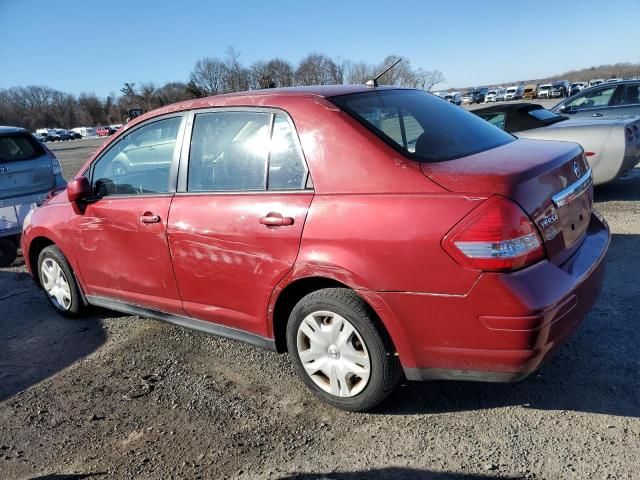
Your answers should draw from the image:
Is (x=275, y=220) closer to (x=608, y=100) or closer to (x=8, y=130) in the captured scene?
(x=8, y=130)

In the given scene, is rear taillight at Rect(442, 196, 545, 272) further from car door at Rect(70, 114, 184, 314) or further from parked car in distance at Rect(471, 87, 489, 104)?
parked car in distance at Rect(471, 87, 489, 104)

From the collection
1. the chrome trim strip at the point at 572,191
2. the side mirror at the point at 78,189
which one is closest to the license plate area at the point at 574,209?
the chrome trim strip at the point at 572,191

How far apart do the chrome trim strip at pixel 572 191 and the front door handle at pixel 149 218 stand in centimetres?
234

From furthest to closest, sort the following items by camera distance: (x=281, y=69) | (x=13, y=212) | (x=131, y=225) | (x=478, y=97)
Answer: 1. (x=478, y=97)
2. (x=281, y=69)
3. (x=13, y=212)
4. (x=131, y=225)

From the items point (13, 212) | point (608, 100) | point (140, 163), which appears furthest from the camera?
point (608, 100)

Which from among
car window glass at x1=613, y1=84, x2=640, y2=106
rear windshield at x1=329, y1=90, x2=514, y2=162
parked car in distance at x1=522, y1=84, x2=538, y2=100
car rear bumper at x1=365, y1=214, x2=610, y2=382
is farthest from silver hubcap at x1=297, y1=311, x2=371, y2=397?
parked car in distance at x1=522, y1=84, x2=538, y2=100

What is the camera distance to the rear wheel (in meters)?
4.50

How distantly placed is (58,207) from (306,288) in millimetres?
2582

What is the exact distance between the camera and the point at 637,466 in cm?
231

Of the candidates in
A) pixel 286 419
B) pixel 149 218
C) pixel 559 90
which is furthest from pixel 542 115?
pixel 559 90

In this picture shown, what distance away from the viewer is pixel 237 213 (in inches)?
121

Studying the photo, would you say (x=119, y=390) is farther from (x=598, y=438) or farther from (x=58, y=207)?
(x=598, y=438)

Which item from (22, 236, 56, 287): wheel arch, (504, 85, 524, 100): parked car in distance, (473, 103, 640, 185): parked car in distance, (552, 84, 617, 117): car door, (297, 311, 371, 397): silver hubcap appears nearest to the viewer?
(297, 311, 371, 397): silver hubcap

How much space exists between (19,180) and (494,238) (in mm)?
6633
